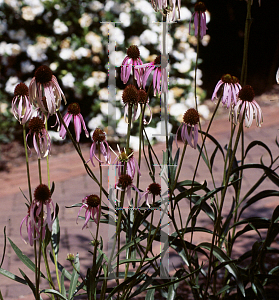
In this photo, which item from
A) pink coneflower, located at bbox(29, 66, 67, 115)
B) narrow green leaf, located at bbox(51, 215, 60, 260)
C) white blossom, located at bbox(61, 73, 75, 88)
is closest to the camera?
pink coneflower, located at bbox(29, 66, 67, 115)

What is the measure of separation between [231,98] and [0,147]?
→ 361 cm

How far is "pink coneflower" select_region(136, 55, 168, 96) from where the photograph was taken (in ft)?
4.32

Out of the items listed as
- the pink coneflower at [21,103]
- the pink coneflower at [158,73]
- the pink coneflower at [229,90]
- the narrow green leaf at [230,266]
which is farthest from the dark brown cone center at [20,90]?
the narrow green leaf at [230,266]

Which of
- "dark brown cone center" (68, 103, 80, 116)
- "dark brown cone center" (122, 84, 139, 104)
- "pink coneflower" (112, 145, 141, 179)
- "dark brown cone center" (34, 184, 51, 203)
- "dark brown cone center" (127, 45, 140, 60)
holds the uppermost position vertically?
"dark brown cone center" (127, 45, 140, 60)

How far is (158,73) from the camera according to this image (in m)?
1.40

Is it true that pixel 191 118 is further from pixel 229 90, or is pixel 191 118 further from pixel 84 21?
pixel 84 21

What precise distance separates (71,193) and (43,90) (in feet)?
8.61

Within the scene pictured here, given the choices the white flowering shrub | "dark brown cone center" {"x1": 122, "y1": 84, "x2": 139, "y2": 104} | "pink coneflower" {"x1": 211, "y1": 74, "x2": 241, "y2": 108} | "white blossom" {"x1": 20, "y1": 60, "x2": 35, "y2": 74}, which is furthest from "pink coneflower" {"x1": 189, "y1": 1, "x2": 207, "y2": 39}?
"white blossom" {"x1": 20, "y1": 60, "x2": 35, "y2": 74}

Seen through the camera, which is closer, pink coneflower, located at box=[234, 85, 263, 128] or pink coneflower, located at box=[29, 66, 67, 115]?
pink coneflower, located at box=[29, 66, 67, 115]

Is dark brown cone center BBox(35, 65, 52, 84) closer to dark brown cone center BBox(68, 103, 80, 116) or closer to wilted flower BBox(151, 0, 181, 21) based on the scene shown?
dark brown cone center BBox(68, 103, 80, 116)

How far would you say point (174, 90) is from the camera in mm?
5137

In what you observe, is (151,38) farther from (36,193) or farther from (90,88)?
(36,193)

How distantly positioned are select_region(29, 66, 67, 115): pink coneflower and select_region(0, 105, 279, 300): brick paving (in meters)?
1.53

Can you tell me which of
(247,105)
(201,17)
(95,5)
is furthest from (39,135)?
(95,5)
